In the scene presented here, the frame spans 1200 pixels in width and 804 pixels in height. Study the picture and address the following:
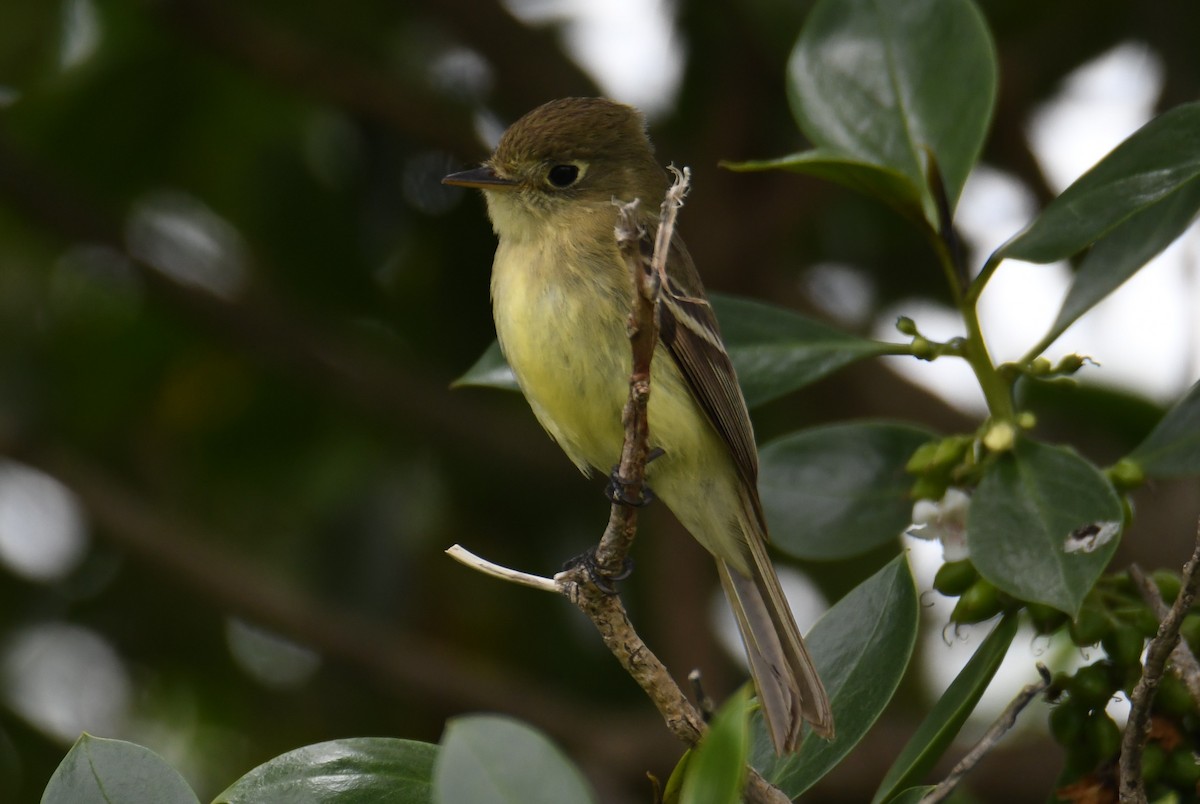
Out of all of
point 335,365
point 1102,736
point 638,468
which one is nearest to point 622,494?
point 638,468

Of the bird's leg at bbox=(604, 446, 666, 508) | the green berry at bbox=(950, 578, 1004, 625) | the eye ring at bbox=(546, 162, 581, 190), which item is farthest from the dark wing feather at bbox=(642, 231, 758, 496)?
the green berry at bbox=(950, 578, 1004, 625)

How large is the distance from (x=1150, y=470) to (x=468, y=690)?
2.32 m

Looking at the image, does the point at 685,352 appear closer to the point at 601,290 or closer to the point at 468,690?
the point at 601,290

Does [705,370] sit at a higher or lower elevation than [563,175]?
lower

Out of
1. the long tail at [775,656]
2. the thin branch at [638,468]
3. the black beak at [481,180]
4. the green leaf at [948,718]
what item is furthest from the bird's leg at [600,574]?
the black beak at [481,180]

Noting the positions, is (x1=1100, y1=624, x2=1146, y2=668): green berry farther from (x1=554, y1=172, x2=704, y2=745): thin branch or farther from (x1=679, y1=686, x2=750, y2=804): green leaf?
(x1=679, y1=686, x2=750, y2=804): green leaf

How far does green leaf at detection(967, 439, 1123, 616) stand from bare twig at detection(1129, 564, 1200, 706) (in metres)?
0.11

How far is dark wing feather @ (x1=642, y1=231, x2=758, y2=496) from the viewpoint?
2875mm

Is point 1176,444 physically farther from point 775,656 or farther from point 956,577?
point 775,656

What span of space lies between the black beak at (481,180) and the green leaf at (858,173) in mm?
1021

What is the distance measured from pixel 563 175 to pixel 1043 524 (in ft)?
5.02

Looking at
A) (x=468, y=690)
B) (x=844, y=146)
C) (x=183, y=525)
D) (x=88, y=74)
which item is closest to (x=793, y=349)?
(x=844, y=146)

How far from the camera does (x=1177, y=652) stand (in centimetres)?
212

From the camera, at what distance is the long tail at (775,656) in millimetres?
2279
